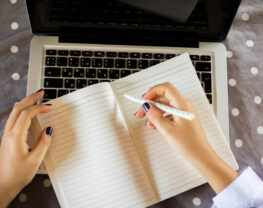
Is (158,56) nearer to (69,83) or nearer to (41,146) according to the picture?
(69,83)

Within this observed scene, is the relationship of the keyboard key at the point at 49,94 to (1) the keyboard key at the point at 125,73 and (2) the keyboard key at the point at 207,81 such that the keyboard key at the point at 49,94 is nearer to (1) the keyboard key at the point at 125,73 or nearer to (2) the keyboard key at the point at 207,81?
(1) the keyboard key at the point at 125,73

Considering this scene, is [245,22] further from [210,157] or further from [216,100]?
[210,157]

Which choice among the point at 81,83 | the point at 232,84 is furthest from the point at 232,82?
the point at 81,83

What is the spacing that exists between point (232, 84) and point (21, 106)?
0.44 m

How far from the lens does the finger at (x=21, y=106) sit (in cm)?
61

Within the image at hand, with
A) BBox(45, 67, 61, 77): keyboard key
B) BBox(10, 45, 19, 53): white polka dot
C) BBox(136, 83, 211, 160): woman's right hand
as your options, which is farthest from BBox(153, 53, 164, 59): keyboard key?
BBox(10, 45, 19, 53): white polka dot

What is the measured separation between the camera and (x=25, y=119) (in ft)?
1.99

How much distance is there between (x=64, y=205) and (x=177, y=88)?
0.32 metres

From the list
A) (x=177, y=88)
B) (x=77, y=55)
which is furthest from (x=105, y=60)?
(x=177, y=88)

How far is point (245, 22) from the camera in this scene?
74 centimetres

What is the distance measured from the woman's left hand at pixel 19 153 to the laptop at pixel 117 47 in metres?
0.04

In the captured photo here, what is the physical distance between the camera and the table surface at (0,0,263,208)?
2.18 feet

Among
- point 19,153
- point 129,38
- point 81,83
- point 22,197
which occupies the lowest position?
point 22,197

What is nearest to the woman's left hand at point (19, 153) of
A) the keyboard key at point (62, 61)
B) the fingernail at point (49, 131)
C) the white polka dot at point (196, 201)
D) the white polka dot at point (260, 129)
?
the fingernail at point (49, 131)
